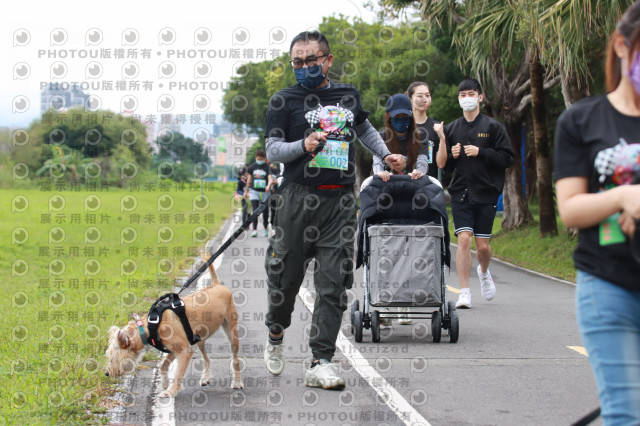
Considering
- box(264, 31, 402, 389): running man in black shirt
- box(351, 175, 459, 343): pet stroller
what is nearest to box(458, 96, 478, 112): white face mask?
box(351, 175, 459, 343): pet stroller

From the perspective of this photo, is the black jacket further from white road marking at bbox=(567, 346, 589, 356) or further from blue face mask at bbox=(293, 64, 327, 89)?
blue face mask at bbox=(293, 64, 327, 89)

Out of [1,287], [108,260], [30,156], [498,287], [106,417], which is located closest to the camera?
[106,417]

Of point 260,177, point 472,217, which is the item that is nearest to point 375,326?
point 472,217

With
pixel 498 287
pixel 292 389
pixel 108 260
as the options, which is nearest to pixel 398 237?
pixel 292 389

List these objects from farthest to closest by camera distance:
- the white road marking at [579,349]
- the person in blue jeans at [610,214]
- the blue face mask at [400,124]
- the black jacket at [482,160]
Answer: the black jacket at [482,160], the blue face mask at [400,124], the white road marking at [579,349], the person in blue jeans at [610,214]

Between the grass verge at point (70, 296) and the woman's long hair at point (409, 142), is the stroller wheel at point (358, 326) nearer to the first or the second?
the woman's long hair at point (409, 142)

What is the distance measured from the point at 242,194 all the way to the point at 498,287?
12.2 metres

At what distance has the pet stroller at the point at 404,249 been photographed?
7453mm

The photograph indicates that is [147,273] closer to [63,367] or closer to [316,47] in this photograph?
[63,367]

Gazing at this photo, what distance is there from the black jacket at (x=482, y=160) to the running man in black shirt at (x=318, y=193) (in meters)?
3.82

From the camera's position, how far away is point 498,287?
41.0 ft

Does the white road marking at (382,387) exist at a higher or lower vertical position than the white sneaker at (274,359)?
lower

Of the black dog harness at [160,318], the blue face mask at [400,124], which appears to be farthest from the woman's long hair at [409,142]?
the black dog harness at [160,318]

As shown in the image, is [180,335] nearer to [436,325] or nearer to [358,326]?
[358,326]
